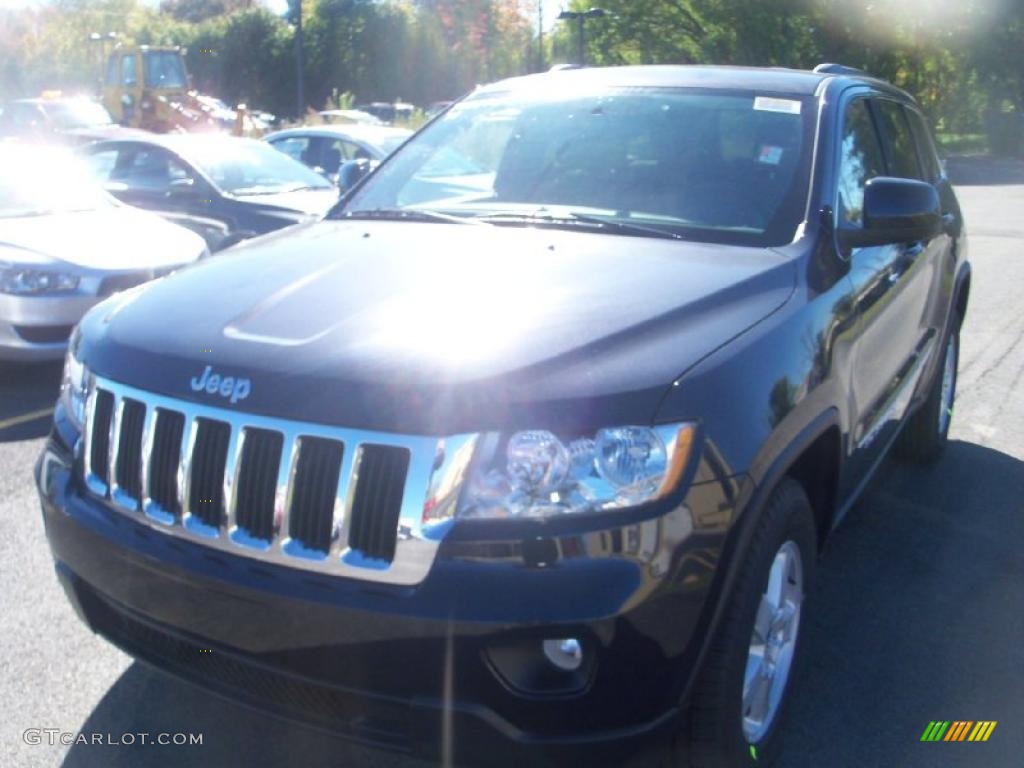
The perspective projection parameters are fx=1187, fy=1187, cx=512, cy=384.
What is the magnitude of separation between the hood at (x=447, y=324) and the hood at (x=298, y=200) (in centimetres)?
689

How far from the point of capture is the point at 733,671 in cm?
262

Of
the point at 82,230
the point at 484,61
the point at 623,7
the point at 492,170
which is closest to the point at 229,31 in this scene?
the point at 484,61

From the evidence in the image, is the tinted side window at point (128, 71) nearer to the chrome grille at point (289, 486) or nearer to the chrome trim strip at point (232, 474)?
the chrome grille at point (289, 486)

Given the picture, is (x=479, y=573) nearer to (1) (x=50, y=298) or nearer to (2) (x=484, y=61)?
(1) (x=50, y=298)

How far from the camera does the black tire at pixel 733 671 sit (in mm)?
2582

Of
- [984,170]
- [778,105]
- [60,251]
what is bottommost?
[984,170]

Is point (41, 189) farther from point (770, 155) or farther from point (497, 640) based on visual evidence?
point (497, 640)

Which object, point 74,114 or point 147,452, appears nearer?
point 147,452

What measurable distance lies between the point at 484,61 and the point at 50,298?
54870 millimetres

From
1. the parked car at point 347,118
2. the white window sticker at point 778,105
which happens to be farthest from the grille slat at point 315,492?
the parked car at point 347,118

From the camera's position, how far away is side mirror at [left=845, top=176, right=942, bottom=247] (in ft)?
11.9

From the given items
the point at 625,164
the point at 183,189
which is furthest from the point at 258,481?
the point at 183,189

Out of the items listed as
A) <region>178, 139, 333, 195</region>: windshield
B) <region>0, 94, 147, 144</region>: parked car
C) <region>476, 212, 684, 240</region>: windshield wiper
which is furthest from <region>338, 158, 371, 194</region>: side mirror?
<region>0, 94, 147, 144</region>: parked car

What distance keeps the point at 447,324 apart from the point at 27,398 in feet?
16.5
